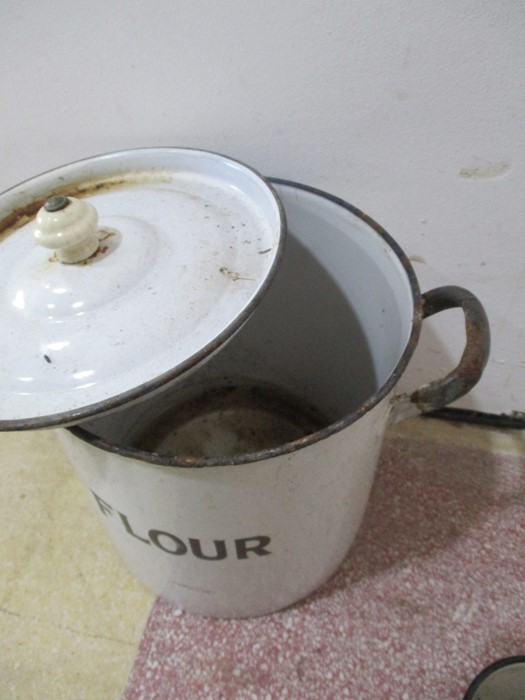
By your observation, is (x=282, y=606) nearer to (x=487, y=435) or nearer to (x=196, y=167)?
(x=487, y=435)

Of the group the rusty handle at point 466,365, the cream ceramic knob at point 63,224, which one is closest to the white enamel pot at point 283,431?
the rusty handle at point 466,365

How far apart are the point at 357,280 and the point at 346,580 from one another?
40 centimetres

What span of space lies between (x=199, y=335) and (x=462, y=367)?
0.22m

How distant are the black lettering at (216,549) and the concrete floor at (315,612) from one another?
0.21m

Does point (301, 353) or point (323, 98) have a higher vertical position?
point (323, 98)

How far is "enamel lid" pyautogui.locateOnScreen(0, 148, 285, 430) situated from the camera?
1.31 feet

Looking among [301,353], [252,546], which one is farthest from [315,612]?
[301,353]

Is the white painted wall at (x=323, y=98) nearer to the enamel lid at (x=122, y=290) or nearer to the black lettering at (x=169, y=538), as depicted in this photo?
the enamel lid at (x=122, y=290)

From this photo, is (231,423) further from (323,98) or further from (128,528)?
(323,98)

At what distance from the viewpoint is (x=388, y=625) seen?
655mm

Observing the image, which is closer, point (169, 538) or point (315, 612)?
point (169, 538)

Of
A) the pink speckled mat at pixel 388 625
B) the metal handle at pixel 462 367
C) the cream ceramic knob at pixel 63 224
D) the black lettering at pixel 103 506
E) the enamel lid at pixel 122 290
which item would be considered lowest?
the pink speckled mat at pixel 388 625

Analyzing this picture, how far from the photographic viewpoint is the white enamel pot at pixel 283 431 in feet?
1.38

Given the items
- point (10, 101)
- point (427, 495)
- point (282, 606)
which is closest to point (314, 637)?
point (282, 606)
